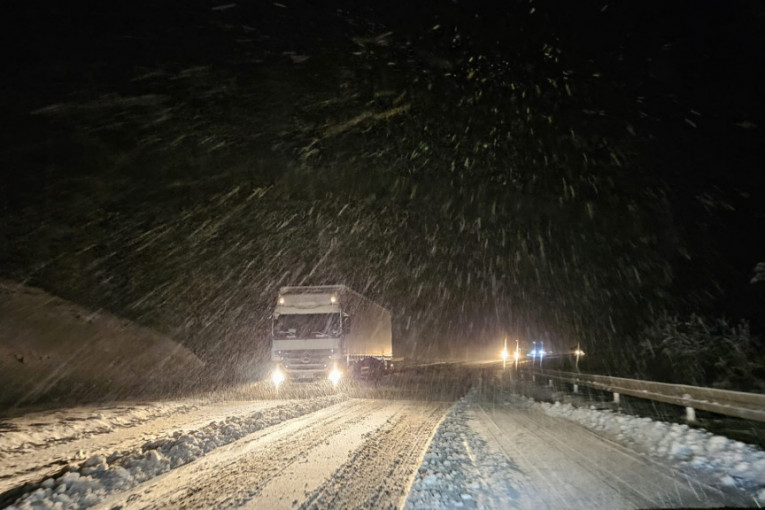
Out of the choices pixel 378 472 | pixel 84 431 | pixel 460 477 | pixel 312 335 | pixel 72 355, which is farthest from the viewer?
pixel 312 335

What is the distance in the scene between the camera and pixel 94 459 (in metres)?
7.57

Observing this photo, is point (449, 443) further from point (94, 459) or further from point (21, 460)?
point (21, 460)

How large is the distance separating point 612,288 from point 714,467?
32.8 m

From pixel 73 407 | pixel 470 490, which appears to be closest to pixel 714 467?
pixel 470 490

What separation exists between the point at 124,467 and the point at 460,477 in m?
4.66

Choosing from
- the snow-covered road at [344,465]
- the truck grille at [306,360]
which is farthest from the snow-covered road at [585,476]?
the truck grille at [306,360]

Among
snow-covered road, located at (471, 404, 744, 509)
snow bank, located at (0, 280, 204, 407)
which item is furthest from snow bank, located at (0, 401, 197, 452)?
snow-covered road, located at (471, 404, 744, 509)

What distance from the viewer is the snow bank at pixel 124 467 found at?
237 inches

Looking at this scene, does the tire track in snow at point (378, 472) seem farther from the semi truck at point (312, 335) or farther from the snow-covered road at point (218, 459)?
the semi truck at point (312, 335)

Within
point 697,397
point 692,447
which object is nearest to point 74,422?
point 692,447

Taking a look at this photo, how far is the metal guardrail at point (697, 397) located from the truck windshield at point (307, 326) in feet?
34.2

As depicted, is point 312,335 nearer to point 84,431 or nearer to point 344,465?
point 84,431

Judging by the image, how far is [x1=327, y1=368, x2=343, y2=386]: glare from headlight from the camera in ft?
71.4

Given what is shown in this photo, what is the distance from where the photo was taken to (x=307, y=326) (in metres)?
22.2
